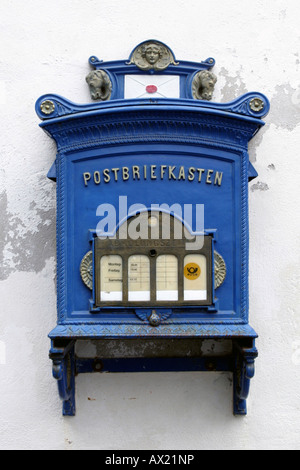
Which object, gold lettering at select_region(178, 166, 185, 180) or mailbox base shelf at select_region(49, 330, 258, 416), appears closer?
gold lettering at select_region(178, 166, 185, 180)

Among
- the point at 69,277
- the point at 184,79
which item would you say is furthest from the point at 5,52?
the point at 69,277

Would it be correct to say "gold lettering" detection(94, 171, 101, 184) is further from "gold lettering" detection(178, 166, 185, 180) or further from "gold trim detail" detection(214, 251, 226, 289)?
"gold trim detail" detection(214, 251, 226, 289)

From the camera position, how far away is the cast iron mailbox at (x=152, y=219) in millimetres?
1720

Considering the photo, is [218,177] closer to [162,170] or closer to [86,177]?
[162,170]

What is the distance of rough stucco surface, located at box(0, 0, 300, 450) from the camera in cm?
205

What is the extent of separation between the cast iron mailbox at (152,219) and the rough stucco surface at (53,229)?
339mm

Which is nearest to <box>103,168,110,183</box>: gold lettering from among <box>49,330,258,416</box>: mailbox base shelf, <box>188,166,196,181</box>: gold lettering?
<box>188,166,196,181</box>: gold lettering

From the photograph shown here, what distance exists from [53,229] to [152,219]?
0.59 meters

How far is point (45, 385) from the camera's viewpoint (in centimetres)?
Result: 207

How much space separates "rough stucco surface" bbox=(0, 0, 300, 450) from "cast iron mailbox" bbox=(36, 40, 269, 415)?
0.34 meters

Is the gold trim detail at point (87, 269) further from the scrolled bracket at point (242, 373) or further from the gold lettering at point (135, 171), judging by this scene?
the scrolled bracket at point (242, 373)

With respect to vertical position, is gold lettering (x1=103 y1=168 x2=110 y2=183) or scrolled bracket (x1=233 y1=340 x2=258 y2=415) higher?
gold lettering (x1=103 y1=168 x2=110 y2=183)

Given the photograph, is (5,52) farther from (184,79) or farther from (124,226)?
(124,226)

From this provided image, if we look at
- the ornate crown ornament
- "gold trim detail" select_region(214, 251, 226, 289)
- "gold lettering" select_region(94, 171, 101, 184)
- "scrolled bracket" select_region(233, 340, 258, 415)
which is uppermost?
the ornate crown ornament
